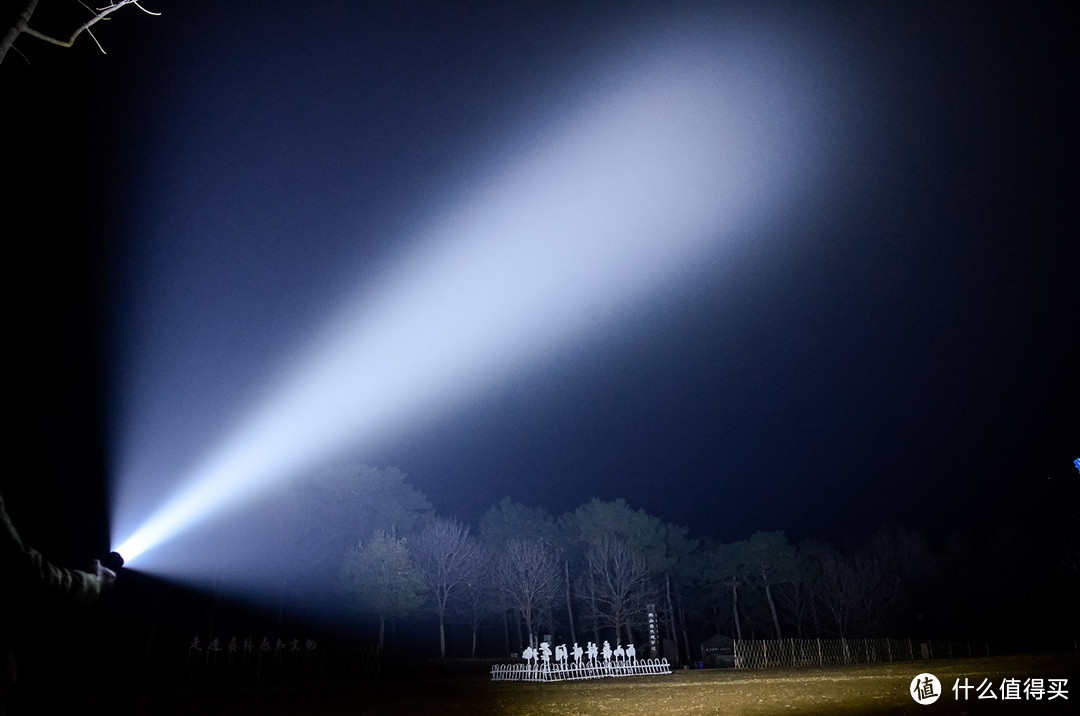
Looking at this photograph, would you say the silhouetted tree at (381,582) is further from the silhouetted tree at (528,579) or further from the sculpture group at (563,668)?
the sculpture group at (563,668)

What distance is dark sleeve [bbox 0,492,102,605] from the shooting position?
2.47 meters

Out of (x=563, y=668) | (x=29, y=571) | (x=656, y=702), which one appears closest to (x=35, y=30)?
(x=29, y=571)

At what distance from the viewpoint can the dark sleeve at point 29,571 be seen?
2.47 m

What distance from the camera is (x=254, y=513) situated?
39.2 m

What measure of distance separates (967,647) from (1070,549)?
17411 millimetres

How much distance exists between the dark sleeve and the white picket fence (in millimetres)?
25508

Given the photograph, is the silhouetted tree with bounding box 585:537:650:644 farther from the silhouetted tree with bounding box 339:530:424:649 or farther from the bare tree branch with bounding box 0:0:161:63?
the bare tree branch with bounding box 0:0:161:63

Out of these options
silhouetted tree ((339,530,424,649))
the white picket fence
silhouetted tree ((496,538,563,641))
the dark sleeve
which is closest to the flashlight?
the dark sleeve

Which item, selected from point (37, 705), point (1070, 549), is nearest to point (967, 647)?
point (1070, 549)

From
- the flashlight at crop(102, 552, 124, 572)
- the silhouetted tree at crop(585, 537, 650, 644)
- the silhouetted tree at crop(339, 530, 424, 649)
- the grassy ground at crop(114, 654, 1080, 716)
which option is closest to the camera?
the flashlight at crop(102, 552, 124, 572)

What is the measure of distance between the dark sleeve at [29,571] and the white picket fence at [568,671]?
25508 millimetres

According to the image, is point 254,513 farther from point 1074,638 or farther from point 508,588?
point 1074,638

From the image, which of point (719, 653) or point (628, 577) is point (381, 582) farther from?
point (719, 653)

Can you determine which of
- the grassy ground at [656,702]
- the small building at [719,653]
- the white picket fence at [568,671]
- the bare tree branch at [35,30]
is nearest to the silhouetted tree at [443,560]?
the white picket fence at [568,671]
